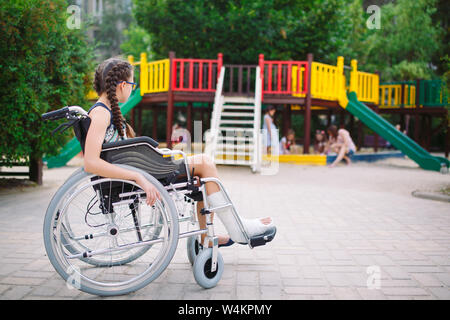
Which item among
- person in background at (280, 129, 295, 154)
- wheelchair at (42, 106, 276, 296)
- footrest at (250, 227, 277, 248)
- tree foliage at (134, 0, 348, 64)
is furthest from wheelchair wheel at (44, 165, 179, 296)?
tree foliage at (134, 0, 348, 64)

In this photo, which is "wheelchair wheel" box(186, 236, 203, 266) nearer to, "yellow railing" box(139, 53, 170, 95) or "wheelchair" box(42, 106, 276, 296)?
"wheelchair" box(42, 106, 276, 296)

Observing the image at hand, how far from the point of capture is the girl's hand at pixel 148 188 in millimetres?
2568

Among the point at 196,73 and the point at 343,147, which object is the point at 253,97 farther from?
the point at 343,147

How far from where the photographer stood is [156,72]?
1328 cm

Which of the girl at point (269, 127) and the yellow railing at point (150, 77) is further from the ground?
the yellow railing at point (150, 77)

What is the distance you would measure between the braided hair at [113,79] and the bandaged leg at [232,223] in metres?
0.76

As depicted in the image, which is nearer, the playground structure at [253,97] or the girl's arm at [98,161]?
the girl's arm at [98,161]

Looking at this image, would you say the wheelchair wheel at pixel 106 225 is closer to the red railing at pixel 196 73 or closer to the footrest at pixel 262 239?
the footrest at pixel 262 239

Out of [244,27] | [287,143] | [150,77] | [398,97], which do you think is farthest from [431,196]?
[398,97]

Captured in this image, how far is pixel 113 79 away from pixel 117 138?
387mm

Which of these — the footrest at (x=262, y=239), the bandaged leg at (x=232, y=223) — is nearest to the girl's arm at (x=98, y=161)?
the bandaged leg at (x=232, y=223)

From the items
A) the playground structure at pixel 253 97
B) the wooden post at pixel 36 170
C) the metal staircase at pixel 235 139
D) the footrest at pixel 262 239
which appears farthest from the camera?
the playground structure at pixel 253 97

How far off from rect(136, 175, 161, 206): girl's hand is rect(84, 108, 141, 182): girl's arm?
0.07 ft
